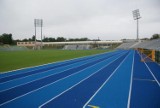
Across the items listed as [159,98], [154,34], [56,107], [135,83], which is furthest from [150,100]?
[154,34]

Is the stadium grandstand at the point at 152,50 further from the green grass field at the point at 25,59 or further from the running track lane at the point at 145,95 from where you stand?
the green grass field at the point at 25,59

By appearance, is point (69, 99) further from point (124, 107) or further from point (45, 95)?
point (124, 107)

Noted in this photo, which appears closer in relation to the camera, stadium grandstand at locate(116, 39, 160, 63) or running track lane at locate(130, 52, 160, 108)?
running track lane at locate(130, 52, 160, 108)

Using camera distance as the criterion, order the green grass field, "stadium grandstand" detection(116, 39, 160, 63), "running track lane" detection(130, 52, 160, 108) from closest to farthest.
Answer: "running track lane" detection(130, 52, 160, 108)
the green grass field
"stadium grandstand" detection(116, 39, 160, 63)

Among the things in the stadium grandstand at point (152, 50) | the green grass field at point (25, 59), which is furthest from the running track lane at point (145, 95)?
the stadium grandstand at point (152, 50)

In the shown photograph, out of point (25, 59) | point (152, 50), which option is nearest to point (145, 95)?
point (152, 50)

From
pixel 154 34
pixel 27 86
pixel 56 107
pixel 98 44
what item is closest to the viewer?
pixel 56 107

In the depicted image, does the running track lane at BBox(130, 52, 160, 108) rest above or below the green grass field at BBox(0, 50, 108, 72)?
below

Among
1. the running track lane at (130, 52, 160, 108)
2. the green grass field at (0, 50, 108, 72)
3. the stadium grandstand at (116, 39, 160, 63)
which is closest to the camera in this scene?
the running track lane at (130, 52, 160, 108)

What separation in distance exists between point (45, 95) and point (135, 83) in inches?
166

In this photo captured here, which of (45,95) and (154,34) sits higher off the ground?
(154,34)

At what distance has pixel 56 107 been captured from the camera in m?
5.02

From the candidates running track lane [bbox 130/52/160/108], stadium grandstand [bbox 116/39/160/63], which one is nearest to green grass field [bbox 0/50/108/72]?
running track lane [bbox 130/52/160/108]

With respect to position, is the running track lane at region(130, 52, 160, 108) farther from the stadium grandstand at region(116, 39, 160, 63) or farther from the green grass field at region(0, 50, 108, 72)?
the stadium grandstand at region(116, 39, 160, 63)
